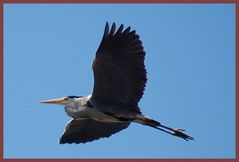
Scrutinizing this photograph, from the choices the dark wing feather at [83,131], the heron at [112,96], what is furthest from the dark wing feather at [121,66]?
the dark wing feather at [83,131]

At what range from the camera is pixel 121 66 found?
13.9 m

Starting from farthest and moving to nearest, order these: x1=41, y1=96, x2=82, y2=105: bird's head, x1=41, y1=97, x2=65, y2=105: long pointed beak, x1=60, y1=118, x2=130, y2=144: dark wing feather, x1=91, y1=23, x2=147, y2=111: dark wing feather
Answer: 1. x1=41, y1=97, x2=65, y2=105: long pointed beak
2. x1=60, y1=118, x2=130, y2=144: dark wing feather
3. x1=41, y1=96, x2=82, y2=105: bird's head
4. x1=91, y1=23, x2=147, y2=111: dark wing feather

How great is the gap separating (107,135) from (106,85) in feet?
3.82

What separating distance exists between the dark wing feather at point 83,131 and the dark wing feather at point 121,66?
0.96m

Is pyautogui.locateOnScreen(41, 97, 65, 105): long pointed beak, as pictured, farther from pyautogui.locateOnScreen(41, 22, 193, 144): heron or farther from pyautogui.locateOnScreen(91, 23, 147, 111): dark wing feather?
pyautogui.locateOnScreen(91, 23, 147, 111): dark wing feather

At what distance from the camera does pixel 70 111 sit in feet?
48.1

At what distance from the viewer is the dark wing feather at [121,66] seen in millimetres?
13742

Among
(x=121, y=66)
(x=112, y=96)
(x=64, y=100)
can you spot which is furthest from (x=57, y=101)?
(x=121, y=66)

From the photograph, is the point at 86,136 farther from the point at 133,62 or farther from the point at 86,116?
the point at 133,62

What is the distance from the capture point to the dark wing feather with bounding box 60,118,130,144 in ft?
49.1

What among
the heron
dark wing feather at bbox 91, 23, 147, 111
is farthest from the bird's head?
dark wing feather at bbox 91, 23, 147, 111

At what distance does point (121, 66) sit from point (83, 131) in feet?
6.21

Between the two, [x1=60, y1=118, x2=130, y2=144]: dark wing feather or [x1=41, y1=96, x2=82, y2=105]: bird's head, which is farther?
[x1=60, y1=118, x2=130, y2=144]: dark wing feather

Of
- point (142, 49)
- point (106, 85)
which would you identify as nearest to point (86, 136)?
point (106, 85)
